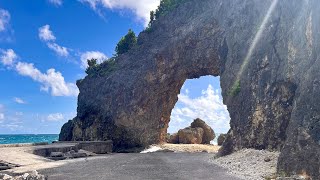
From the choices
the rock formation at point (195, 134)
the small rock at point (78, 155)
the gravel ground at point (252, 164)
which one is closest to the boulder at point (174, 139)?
the rock formation at point (195, 134)

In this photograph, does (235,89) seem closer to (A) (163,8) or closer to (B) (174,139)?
(A) (163,8)

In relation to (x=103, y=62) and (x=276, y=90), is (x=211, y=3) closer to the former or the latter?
(x=103, y=62)

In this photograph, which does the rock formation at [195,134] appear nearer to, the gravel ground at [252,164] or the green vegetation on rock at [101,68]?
the green vegetation on rock at [101,68]

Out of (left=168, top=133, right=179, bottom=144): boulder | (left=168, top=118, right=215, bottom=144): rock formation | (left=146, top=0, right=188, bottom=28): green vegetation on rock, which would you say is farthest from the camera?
(left=168, top=133, right=179, bottom=144): boulder

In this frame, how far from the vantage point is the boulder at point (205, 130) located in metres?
79.9

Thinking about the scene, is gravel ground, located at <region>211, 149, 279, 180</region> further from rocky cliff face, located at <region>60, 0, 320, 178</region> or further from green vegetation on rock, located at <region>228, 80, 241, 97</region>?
green vegetation on rock, located at <region>228, 80, 241, 97</region>

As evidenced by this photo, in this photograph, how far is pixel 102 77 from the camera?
66.7 meters

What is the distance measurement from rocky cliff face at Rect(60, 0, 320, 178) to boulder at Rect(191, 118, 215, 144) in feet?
53.4

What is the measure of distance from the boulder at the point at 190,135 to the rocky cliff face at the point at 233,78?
10491 millimetres

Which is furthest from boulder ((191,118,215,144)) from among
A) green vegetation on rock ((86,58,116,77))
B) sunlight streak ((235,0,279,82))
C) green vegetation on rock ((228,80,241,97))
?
sunlight streak ((235,0,279,82))

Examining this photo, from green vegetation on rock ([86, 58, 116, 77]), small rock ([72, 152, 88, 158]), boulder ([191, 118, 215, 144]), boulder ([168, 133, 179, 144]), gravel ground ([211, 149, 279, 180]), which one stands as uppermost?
green vegetation on rock ([86, 58, 116, 77])

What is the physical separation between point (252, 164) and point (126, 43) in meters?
46.4

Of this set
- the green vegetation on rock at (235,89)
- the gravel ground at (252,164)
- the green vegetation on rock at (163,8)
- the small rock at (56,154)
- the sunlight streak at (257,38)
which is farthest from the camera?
the green vegetation on rock at (163,8)

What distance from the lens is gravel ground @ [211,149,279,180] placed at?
2261 cm
